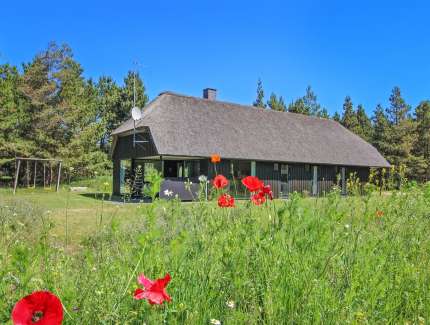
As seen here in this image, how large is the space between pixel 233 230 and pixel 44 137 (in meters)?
30.7

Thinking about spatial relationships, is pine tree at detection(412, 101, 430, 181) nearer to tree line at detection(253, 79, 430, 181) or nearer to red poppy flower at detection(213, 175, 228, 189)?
tree line at detection(253, 79, 430, 181)

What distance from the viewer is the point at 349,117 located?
48.9 meters

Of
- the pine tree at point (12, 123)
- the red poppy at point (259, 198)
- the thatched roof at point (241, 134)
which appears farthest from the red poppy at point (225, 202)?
the pine tree at point (12, 123)

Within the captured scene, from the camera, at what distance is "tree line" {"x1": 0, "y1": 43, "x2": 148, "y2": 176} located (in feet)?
97.8

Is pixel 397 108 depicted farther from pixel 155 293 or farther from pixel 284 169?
pixel 155 293

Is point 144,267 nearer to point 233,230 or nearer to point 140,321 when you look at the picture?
point 140,321

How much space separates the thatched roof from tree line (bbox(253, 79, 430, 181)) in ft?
35.8

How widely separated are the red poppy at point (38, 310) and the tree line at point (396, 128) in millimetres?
40302

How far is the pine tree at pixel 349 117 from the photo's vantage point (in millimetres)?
48188

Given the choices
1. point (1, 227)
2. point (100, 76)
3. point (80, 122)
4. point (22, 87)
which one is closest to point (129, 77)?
point (100, 76)

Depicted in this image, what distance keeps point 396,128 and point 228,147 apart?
26.2 meters

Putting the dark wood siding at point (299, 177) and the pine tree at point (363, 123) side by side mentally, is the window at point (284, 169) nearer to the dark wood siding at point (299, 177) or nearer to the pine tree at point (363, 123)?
the dark wood siding at point (299, 177)

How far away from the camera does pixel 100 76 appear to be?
148 ft

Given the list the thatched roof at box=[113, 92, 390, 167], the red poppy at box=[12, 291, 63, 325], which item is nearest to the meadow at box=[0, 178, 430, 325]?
the red poppy at box=[12, 291, 63, 325]
